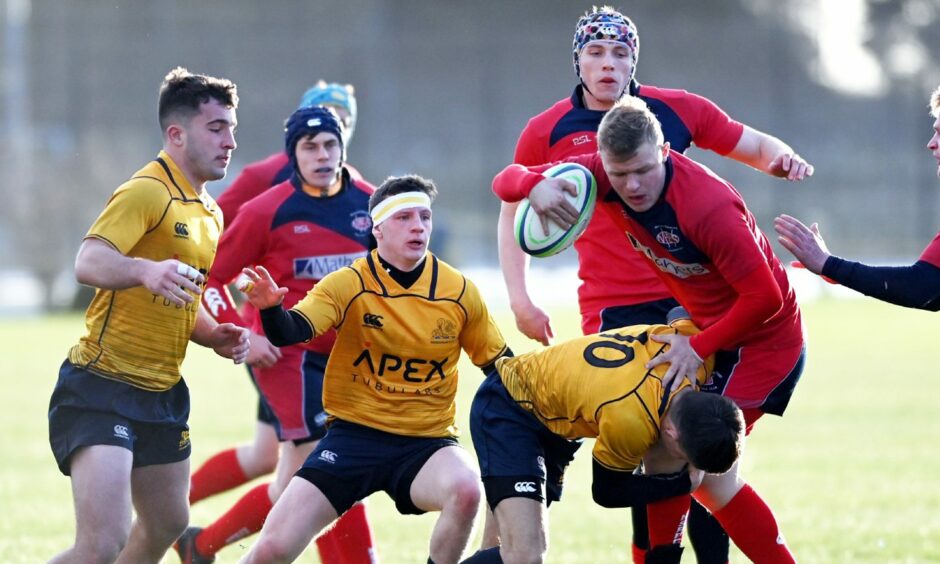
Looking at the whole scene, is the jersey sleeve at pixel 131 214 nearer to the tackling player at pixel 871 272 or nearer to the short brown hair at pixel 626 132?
the short brown hair at pixel 626 132

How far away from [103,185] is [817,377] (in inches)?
742

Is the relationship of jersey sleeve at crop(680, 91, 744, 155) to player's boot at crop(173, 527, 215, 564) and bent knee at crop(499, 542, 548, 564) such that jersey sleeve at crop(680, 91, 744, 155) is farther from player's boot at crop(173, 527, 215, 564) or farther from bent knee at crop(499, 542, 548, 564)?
player's boot at crop(173, 527, 215, 564)

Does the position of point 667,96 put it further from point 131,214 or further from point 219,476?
point 219,476

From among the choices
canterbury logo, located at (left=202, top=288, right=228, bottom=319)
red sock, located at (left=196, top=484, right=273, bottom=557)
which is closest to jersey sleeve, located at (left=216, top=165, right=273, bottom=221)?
canterbury logo, located at (left=202, top=288, right=228, bottom=319)

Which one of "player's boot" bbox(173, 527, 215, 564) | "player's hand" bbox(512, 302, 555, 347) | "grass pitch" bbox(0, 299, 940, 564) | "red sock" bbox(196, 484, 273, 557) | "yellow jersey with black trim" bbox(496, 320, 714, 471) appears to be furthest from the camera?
"grass pitch" bbox(0, 299, 940, 564)

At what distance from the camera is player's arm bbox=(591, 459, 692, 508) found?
471cm

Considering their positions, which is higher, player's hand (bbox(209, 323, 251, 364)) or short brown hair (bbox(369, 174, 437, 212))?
short brown hair (bbox(369, 174, 437, 212))

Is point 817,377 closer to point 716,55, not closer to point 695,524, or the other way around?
point 695,524

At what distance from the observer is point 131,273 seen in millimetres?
4578

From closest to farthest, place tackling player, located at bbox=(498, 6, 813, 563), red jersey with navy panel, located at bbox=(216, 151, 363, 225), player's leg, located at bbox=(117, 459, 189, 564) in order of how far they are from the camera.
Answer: player's leg, located at bbox=(117, 459, 189, 564), tackling player, located at bbox=(498, 6, 813, 563), red jersey with navy panel, located at bbox=(216, 151, 363, 225)

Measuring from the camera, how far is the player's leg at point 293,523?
478cm

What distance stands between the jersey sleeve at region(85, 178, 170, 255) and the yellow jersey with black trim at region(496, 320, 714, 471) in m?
1.40

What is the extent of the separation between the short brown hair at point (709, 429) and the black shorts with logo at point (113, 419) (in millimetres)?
1914

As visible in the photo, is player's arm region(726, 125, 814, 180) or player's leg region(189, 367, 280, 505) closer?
player's arm region(726, 125, 814, 180)
